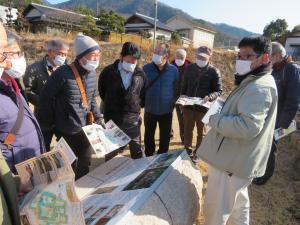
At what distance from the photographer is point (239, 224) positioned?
93.4 inches

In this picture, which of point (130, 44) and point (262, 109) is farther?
point (130, 44)

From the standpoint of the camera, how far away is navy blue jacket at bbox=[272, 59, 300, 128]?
3.31 meters

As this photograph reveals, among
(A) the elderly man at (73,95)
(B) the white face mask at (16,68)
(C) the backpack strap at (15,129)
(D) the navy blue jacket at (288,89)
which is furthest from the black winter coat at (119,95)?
(D) the navy blue jacket at (288,89)

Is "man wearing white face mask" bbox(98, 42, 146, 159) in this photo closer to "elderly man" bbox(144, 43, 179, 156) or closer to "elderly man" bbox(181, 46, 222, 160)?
"elderly man" bbox(144, 43, 179, 156)

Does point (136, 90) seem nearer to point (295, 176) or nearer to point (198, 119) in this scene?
point (198, 119)

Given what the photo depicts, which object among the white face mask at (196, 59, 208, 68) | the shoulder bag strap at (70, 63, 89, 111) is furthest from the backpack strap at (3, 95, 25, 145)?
A: the white face mask at (196, 59, 208, 68)

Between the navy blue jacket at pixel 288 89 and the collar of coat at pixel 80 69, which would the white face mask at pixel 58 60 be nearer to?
the collar of coat at pixel 80 69

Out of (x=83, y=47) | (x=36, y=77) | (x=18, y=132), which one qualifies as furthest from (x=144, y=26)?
(x=18, y=132)

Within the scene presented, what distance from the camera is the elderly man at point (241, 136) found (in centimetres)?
199

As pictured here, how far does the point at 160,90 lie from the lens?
3887 mm

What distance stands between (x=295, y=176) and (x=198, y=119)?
1684 millimetres

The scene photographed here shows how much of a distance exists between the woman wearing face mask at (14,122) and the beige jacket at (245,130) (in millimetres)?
1273

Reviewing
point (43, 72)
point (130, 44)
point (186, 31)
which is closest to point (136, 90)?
point (130, 44)

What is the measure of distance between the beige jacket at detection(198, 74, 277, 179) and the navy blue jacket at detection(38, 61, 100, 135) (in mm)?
1257
